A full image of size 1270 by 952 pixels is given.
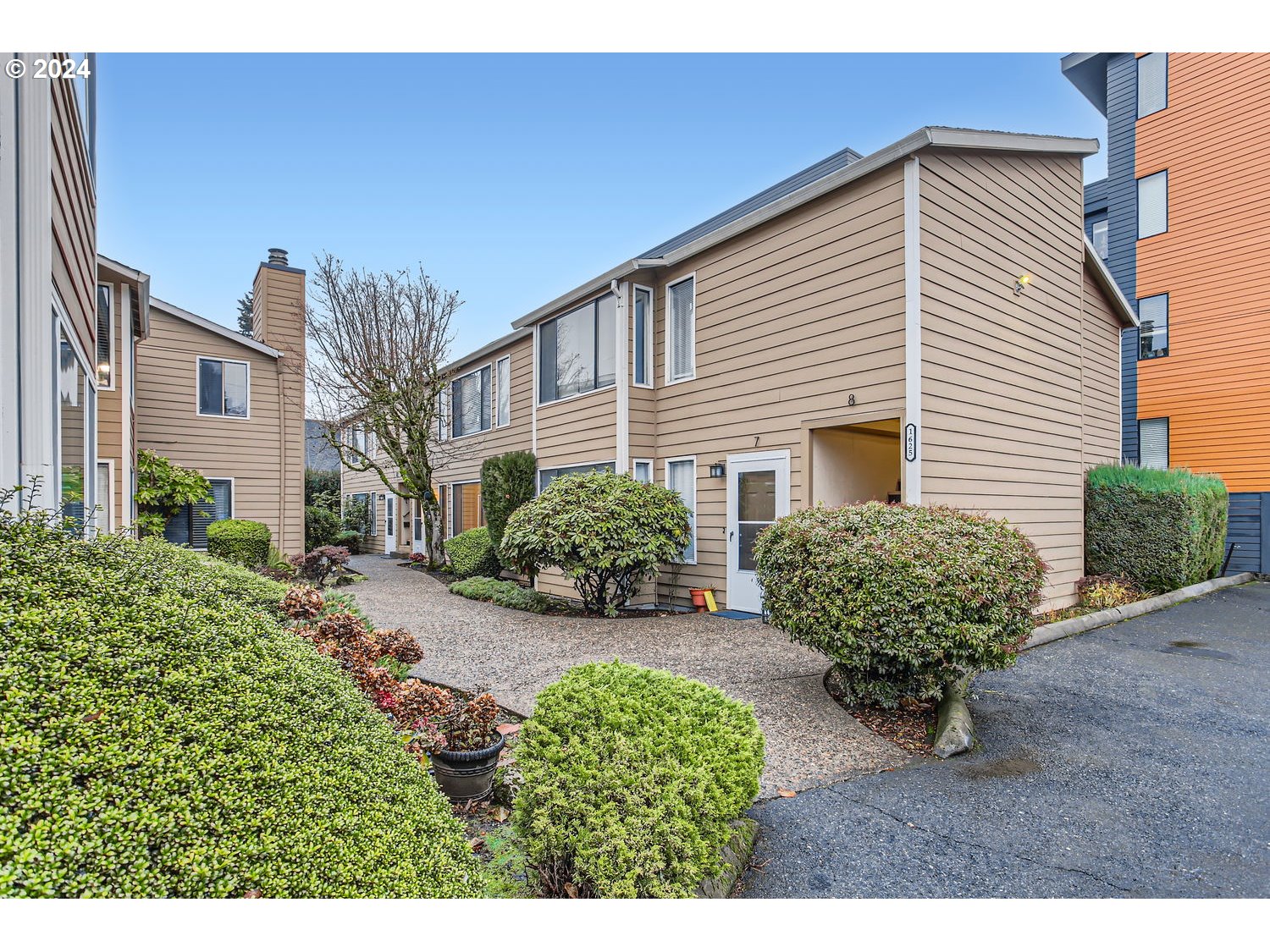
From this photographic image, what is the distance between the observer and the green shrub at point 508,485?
1191 centimetres

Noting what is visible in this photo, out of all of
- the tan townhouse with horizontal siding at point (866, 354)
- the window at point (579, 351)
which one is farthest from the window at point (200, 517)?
the tan townhouse with horizontal siding at point (866, 354)

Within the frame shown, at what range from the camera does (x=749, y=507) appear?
842cm

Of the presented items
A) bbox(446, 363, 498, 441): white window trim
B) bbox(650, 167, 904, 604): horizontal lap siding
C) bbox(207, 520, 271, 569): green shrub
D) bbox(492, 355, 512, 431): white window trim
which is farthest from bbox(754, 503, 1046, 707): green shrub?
bbox(446, 363, 498, 441): white window trim

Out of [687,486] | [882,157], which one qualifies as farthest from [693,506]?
[882,157]

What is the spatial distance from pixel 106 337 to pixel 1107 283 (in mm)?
14986

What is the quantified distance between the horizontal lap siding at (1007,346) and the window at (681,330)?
133 inches

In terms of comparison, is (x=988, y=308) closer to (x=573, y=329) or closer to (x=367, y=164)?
(x=573, y=329)

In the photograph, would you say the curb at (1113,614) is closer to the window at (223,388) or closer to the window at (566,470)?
the window at (566,470)

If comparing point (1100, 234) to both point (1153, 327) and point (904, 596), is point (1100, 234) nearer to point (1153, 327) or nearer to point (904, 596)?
point (1153, 327)

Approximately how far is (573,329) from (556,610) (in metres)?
4.64

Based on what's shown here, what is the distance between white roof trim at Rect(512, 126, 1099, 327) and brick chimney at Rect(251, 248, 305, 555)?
7309mm

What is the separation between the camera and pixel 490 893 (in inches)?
87.0

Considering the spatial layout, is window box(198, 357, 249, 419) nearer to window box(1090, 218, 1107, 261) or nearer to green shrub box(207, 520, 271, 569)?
green shrub box(207, 520, 271, 569)
